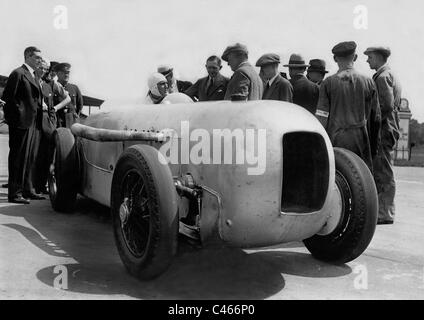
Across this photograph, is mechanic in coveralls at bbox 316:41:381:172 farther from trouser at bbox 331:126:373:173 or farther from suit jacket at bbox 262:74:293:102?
suit jacket at bbox 262:74:293:102

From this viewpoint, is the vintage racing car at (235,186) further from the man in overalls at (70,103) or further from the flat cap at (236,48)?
the man in overalls at (70,103)

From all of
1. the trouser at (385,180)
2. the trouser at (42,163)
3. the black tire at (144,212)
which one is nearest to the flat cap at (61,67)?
the trouser at (42,163)

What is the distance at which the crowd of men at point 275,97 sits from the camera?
Answer: 16.5 feet

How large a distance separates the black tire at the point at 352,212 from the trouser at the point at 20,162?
12.4ft

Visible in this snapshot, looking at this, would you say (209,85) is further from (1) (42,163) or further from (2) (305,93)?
(1) (42,163)

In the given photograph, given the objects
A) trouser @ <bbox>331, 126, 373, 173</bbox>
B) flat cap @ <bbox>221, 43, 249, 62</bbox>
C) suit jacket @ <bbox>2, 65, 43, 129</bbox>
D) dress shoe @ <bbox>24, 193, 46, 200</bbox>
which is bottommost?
dress shoe @ <bbox>24, 193, 46, 200</bbox>

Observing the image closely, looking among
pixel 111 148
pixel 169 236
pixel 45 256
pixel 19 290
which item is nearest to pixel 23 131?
pixel 111 148

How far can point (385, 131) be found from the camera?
5730 millimetres

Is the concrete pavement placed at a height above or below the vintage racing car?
below

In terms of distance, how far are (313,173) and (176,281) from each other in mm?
1147

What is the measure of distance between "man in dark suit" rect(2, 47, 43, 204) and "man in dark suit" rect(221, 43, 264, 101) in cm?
263

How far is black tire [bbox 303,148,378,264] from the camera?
360 cm

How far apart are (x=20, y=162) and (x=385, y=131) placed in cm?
416

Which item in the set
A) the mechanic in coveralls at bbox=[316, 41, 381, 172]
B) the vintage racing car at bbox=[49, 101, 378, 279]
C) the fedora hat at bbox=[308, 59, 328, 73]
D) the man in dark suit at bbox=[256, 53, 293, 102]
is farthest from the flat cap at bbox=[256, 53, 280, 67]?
the vintage racing car at bbox=[49, 101, 378, 279]
